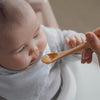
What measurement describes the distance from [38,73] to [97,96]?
0.18 m

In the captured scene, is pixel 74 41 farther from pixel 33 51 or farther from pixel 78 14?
pixel 78 14

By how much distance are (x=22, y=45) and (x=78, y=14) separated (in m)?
1.00

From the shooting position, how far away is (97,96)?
496mm

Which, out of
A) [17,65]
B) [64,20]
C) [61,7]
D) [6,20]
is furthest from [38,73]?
[61,7]

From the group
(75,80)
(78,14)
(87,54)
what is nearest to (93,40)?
(87,54)

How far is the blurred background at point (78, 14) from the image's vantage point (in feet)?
4.29

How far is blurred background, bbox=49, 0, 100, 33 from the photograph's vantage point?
1.31 meters

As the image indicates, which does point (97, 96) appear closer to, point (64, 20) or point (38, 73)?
point (38, 73)

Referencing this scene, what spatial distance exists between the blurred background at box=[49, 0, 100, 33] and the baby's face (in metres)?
0.84

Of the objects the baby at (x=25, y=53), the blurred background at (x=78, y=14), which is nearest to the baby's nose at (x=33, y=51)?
the baby at (x=25, y=53)

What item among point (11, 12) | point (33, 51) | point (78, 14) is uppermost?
point (11, 12)

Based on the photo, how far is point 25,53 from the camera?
18.6 inches

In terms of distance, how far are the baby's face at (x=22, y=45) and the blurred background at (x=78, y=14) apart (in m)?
0.84

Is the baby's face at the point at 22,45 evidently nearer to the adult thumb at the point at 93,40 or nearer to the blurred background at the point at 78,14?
the adult thumb at the point at 93,40
